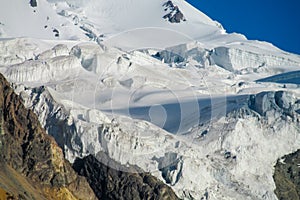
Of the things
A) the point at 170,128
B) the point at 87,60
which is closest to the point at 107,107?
the point at 170,128

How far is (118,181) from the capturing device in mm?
128875

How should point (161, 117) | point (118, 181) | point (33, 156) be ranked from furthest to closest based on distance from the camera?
point (161, 117) < point (118, 181) < point (33, 156)

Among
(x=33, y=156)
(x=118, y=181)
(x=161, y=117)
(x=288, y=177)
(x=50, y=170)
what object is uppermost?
(x=161, y=117)

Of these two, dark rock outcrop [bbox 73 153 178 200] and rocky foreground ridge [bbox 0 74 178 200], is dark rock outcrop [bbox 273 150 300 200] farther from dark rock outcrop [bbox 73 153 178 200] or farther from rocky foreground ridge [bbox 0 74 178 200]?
rocky foreground ridge [bbox 0 74 178 200]

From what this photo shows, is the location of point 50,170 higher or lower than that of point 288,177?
higher

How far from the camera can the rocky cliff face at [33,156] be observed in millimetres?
118688

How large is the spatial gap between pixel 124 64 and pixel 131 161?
61847mm

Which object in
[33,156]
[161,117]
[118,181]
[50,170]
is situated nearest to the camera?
[50,170]

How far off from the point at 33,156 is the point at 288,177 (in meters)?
49.5

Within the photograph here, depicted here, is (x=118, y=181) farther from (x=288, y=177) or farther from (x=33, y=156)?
(x=288, y=177)

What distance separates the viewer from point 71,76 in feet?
579

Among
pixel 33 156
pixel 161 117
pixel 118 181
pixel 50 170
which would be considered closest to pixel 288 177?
pixel 161 117

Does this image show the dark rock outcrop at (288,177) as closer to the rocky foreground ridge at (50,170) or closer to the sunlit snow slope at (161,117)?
the sunlit snow slope at (161,117)

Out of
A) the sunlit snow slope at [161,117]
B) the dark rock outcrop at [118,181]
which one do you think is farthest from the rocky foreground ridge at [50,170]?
the sunlit snow slope at [161,117]
